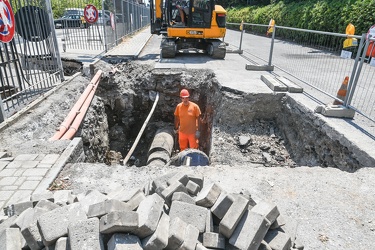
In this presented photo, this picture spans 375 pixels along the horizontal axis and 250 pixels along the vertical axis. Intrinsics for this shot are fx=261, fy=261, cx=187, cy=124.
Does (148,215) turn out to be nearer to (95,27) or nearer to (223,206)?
(223,206)

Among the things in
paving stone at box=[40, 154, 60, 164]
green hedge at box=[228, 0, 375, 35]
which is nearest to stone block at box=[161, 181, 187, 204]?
paving stone at box=[40, 154, 60, 164]

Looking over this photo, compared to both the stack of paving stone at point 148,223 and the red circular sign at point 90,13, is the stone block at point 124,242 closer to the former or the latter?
the stack of paving stone at point 148,223

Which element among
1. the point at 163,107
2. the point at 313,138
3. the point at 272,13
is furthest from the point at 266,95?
the point at 272,13

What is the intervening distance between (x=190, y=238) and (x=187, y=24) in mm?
9328

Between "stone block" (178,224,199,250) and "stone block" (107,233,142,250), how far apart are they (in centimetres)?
34

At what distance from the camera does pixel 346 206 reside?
295 cm

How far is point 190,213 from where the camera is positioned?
7.41 feet

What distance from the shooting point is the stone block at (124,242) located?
1.87 meters

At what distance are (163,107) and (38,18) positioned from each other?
14.0 ft

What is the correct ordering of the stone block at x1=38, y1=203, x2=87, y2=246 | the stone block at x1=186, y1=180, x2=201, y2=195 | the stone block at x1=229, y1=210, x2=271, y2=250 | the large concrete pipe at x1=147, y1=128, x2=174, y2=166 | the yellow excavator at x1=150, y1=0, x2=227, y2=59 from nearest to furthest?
the stone block at x1=38, y1=203, x2=87, y2=246
the stone block at x1=229, y1=210, x2=271, y2=250
the stone block at x1=186, y1=180, x2=201, y2=195
the large concrete pipe at x1=147, y1=128, x2=174, y2=166
the yellow excavator at x1=150, y1=0, x2=227, y2=59

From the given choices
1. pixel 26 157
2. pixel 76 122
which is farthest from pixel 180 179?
pixel 76 122

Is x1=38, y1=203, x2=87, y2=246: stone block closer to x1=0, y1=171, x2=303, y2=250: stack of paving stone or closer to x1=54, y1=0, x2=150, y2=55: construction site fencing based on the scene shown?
x1=0, y1=171, x2=303, y2=250: stack of paving stone

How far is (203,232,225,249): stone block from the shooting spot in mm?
2168

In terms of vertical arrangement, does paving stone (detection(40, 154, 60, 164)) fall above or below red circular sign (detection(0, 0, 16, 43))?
Answer: below
